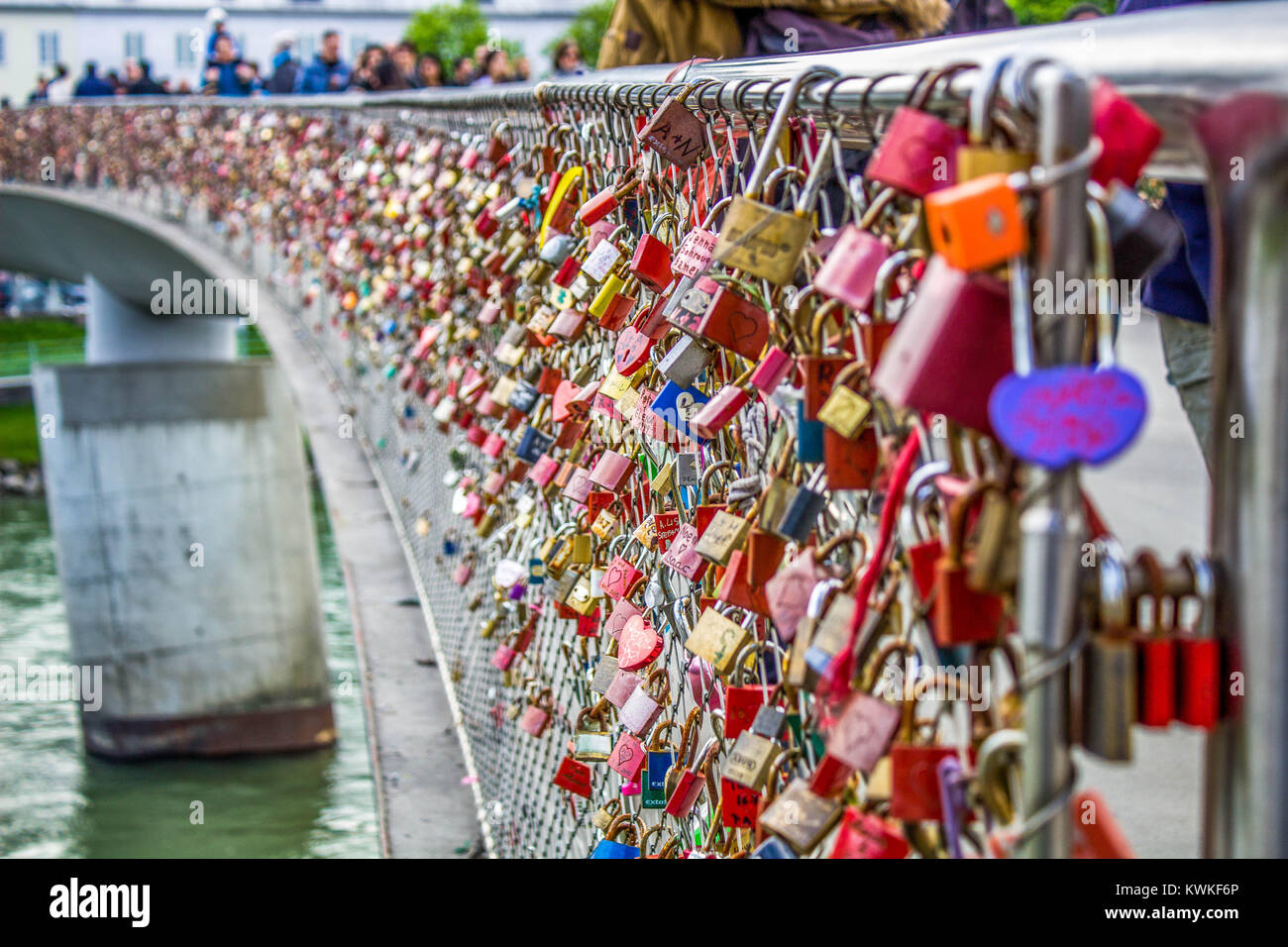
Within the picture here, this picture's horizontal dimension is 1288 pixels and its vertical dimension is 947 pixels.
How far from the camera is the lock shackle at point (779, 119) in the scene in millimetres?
1252

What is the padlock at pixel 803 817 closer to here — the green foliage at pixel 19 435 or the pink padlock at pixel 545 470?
the pink padlock at pixel 545 470

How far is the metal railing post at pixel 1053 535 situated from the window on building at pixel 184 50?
214 ft

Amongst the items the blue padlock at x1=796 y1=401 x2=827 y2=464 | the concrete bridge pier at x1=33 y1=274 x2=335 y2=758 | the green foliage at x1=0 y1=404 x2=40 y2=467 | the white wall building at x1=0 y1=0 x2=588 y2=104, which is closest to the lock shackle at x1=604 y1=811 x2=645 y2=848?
the blue padlock at x1=796 y1=401 x2=827 y2=464

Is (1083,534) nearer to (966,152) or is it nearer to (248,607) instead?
(966,152)

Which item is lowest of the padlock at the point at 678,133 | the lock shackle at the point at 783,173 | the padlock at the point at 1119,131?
the padlock at the point at 1119,131

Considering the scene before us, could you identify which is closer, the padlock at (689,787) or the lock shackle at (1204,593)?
the lock shackle at (1204,593)

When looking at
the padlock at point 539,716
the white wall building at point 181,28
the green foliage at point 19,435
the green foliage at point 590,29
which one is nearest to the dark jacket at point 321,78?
the padlock at point 539,716

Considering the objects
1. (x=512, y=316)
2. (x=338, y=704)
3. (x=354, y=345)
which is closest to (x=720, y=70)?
(x=512, y=316)

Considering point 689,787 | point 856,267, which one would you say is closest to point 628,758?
point 689,787

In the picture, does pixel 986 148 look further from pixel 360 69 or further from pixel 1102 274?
pixel 360 69

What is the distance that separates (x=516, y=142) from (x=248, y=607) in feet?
39.8

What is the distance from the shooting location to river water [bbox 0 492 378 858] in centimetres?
1305

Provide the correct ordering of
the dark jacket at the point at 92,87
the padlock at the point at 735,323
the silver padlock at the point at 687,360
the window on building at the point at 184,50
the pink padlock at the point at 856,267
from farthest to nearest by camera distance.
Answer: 1. the window on building at the point at 184,50
2. the dark jacket at the point at 92,87
3. the silver padlock at the point at 687,360
4. the padlock at the point at 735,323
5. the pink padlock at the point at 856,267

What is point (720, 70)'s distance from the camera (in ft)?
6.00
